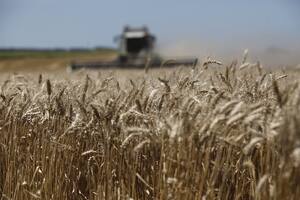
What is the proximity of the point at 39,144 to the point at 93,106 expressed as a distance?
772mm

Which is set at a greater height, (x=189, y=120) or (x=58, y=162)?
(x=189, y=120)

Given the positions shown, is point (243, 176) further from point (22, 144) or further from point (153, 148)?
point (22, 144)

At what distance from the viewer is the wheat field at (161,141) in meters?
2.56

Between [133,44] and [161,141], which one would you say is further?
[133,44]

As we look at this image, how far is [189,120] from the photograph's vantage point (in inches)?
106

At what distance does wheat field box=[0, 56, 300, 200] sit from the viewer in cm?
256

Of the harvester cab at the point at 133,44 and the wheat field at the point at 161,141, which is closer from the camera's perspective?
the wheat field at the point at 161,141

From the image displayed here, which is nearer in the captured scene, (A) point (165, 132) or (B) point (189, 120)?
(B) point (189, 120)

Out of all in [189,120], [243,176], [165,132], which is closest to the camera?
[189,120]

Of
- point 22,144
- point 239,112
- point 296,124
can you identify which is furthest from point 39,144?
point 296,124

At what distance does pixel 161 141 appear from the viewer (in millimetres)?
2996

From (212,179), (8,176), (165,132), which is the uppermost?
(165,132)

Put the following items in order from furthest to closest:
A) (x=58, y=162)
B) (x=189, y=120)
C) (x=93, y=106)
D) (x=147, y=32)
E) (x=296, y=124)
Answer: (x=147, y=32) < (x=58, y=162) < (x=93, y=106) < (x=189, y=120) < (x=296, y=124)

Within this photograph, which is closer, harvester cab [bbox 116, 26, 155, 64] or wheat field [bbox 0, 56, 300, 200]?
wheat field [bbox 0, 56, 300, 200]
